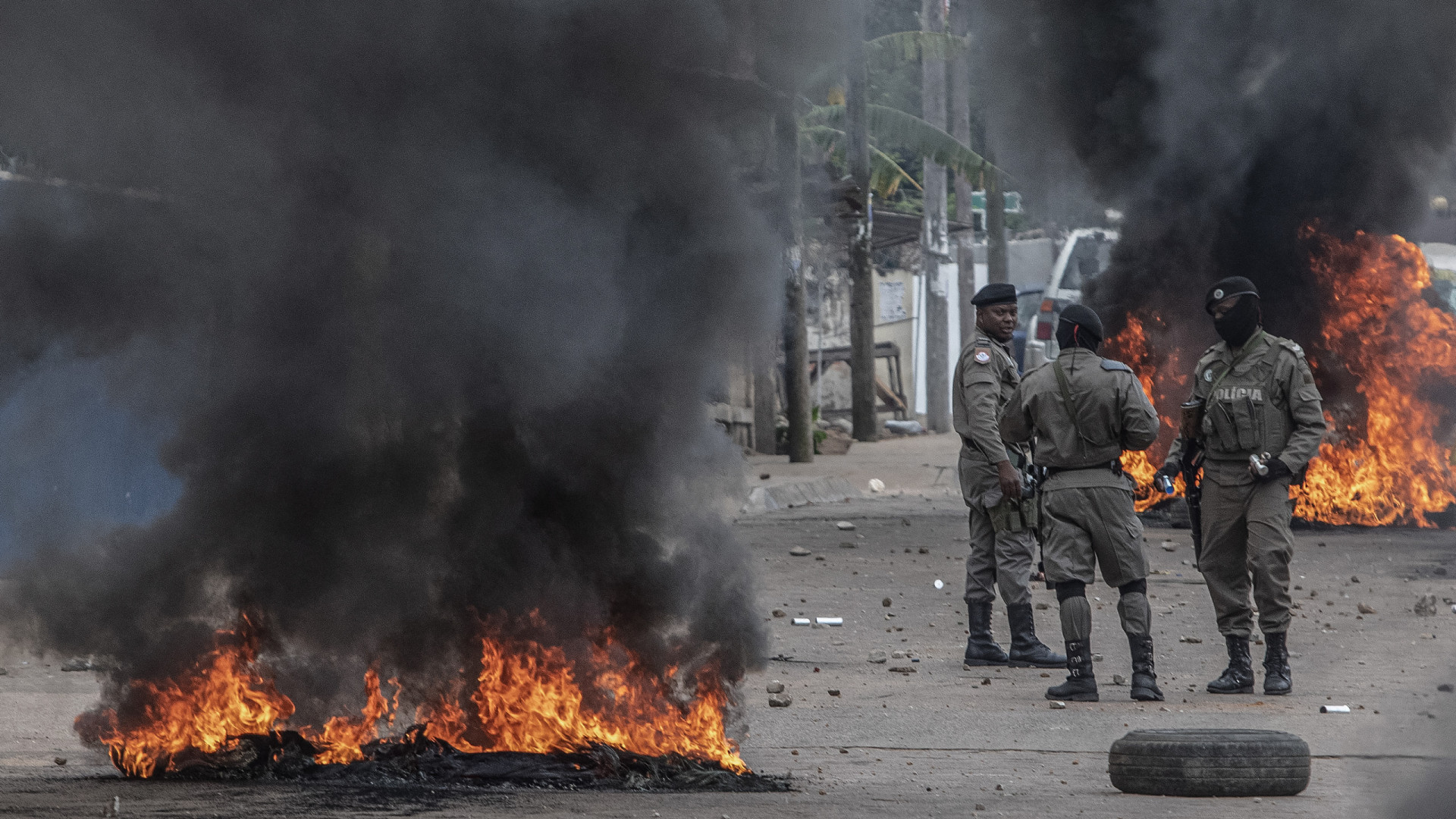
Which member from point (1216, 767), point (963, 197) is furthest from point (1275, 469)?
point (963, 197)

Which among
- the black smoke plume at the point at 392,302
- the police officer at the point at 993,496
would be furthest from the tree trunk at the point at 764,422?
the black smoke plume at the point at 392,302

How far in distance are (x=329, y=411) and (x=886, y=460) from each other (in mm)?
15526

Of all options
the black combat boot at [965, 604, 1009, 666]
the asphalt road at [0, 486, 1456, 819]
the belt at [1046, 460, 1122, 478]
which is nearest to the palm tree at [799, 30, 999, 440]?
the asphalt road at [0, 486, 1456, 819]

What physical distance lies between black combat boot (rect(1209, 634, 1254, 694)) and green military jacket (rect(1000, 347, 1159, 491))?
852 mm

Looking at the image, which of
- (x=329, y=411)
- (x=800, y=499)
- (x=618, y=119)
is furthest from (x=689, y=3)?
(x=800, y=499)

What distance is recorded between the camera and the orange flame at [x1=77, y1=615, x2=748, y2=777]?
5145 mm

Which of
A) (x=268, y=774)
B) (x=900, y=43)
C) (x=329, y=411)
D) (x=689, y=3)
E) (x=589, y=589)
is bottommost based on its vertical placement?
(x=268, y=774)

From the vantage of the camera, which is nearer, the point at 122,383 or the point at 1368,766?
the point at 1368,766

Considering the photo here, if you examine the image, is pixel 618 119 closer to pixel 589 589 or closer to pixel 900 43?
pixel 589 589

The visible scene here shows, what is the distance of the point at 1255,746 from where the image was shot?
492 cm

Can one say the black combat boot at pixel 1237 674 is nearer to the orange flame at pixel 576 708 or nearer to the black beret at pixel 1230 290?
the black beret at pixel 1230 290

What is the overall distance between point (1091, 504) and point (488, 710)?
9.40 feet

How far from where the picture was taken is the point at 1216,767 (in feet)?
16.1

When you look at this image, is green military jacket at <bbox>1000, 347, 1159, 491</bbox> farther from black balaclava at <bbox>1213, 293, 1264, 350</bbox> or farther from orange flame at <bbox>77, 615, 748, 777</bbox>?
orange flame at <bbox>77, 615, 748, 777</bbox>
